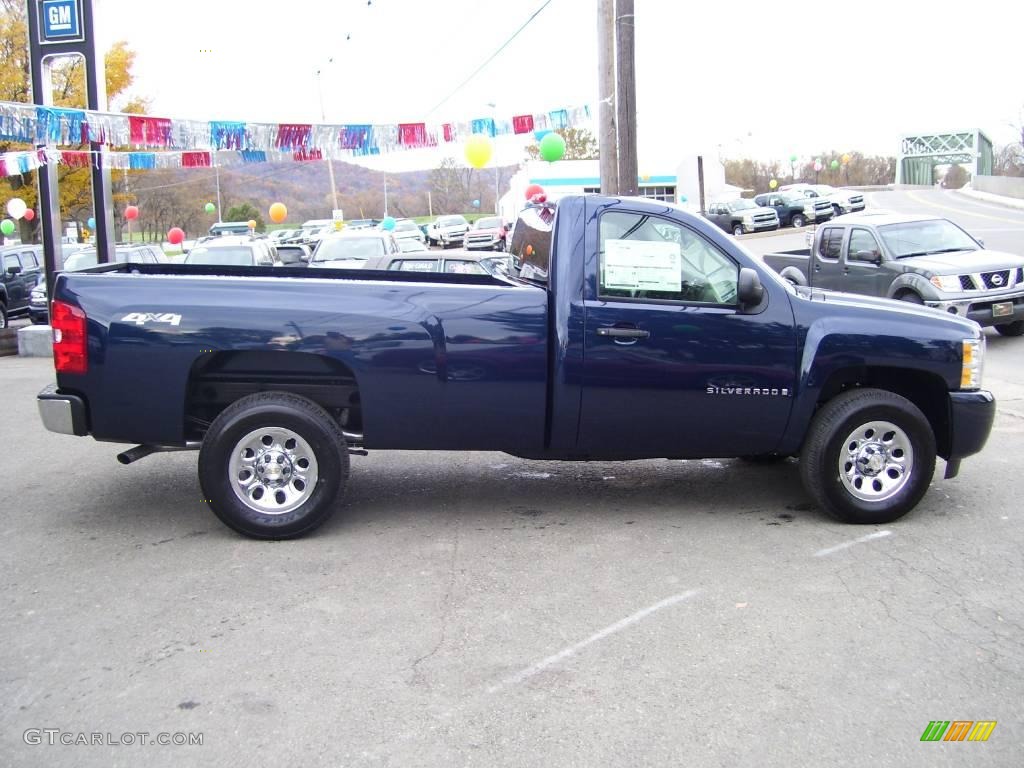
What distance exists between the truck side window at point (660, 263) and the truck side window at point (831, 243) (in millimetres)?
9191

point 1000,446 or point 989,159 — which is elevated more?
point 989,159

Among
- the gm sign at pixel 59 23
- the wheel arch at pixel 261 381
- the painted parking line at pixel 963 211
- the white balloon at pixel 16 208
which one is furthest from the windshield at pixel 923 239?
the painted parking line at pixel 963 211

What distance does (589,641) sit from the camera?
445 centimetres

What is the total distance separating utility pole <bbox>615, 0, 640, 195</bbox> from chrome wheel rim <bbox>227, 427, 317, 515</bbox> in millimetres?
7759

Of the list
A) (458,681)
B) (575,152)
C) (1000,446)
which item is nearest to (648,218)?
(458,681)

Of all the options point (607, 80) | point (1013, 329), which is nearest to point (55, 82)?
point (607, 80)

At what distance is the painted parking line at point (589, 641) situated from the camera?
4101mm

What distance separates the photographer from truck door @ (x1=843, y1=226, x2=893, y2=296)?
13672 millimetres

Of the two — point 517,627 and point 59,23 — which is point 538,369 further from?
point 59,23

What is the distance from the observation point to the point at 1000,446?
8.19 meters

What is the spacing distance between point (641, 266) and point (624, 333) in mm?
457

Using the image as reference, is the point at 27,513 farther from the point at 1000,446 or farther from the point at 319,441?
the point at 1000,446

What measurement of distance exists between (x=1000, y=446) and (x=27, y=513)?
7465 millimetres

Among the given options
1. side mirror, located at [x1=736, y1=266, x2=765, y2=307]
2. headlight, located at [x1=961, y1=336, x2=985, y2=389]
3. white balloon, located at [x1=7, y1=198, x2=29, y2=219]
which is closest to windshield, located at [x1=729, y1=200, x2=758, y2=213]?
white balloon, located at [x1=7, y1=198, x2=29, y2=219]
